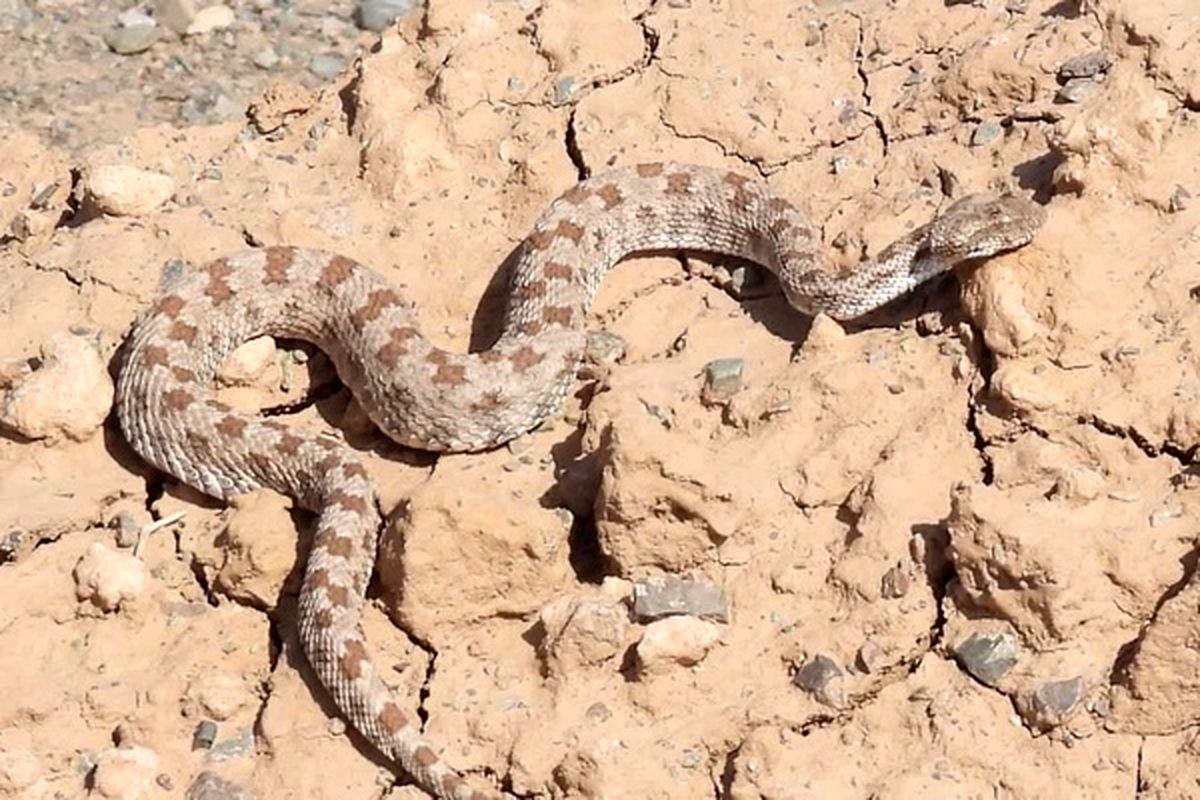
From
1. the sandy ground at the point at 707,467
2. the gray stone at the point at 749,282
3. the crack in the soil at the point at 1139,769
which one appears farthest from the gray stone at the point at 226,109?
the crack in the soil at the point at 1139,769

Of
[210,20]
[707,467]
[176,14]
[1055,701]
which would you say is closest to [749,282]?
[707,467]

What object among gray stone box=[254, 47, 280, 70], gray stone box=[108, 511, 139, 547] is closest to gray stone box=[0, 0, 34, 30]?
gray stone box=[254, 47, 280, 70]

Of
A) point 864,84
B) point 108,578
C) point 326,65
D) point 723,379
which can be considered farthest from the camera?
point 326,65

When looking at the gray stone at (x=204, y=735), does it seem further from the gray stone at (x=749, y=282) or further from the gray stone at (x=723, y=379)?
the gray stone at (x=749, y=282)

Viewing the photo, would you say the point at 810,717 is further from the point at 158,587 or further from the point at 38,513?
the point at 38,513

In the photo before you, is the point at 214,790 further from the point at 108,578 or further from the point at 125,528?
the point at 125,528

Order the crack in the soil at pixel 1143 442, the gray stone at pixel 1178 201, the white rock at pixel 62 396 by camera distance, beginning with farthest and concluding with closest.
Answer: the white rock at pixel 62 396 → the gray stone at pixel 1178 201 → the crack in the soil at pixel 1143 442

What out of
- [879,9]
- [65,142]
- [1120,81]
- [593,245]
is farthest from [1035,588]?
[65,142]
